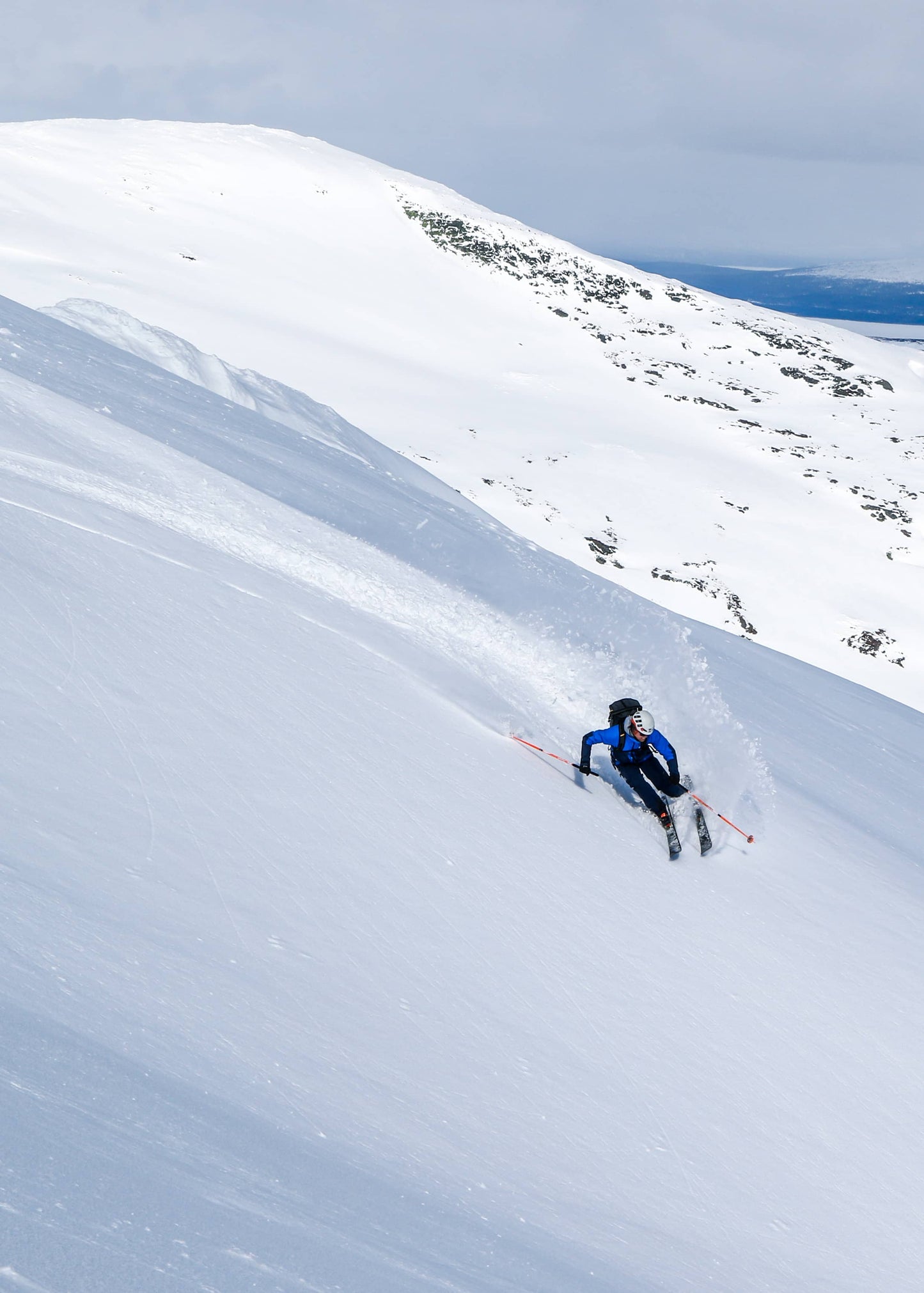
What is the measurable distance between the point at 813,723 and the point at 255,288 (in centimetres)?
3824

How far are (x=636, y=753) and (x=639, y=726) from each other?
310 mm

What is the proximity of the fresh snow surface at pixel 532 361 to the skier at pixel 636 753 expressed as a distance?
1485 cm

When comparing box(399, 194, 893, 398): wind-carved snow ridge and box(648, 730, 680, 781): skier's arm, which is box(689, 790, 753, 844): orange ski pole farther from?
box(399, 194, 893, 398): wind-carved snow ridge

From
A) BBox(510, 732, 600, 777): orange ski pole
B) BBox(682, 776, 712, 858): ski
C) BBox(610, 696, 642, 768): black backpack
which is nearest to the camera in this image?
BBox(682, 776, 712, 858): ski

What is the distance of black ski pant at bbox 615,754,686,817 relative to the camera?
8969 millimetres

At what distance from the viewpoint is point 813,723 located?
595 inches

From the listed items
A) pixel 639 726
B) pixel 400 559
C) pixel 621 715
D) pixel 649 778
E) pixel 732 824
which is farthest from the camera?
pixel 400 559

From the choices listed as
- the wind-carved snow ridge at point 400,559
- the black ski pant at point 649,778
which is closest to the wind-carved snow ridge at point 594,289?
the wind-carved snow ridge at point 400,559

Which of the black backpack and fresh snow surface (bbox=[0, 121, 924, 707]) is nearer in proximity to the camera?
the black backpack

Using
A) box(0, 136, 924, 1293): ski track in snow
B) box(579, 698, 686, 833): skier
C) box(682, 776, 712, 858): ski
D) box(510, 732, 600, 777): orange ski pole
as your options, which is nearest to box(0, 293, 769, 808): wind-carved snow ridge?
box(0, 136, 924, 1293): ski track in snow

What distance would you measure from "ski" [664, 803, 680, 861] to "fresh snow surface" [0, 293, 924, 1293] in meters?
0.21

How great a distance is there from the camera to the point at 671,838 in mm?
8586

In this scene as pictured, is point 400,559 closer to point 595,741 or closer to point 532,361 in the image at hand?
point 595,741

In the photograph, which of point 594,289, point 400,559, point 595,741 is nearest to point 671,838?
point 595,741
